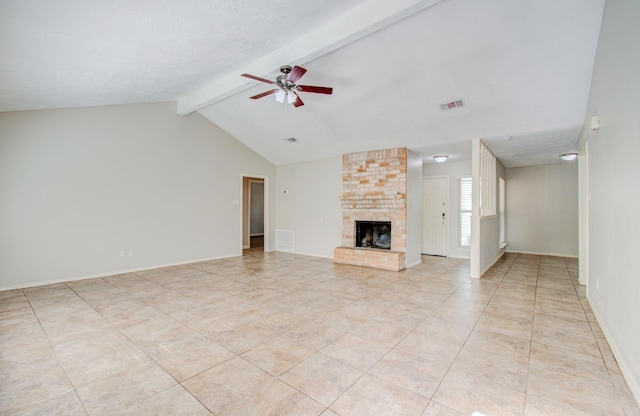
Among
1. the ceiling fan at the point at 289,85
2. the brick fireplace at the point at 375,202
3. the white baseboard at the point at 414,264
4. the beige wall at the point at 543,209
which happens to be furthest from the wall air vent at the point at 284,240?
the beige wall at the point at 543,209

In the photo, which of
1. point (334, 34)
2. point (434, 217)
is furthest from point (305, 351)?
point (434, 217)

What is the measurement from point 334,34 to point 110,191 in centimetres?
479

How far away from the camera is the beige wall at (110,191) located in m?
4.47

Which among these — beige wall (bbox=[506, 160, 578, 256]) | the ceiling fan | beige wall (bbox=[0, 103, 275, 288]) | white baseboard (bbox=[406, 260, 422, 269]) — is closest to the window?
white baseboard (bbox=[406, 260, 422, 269])

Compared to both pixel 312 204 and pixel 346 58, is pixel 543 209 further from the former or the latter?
pixel 346 58

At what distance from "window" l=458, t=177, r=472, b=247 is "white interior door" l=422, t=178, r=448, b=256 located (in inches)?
13.6

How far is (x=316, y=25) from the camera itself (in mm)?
3404

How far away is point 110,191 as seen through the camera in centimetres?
533

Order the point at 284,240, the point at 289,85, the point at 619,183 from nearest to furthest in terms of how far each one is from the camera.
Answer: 1. the point at 619,183
2. the point at 289,85
3. the point at 284,240

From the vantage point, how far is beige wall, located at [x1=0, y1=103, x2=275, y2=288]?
4473mm

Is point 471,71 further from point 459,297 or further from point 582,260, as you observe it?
point 582,260

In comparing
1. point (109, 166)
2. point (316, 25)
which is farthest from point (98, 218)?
point (316, 25)

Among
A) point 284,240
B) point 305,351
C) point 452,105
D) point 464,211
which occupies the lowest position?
point 305,351

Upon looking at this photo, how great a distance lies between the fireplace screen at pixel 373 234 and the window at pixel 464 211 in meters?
2.21
